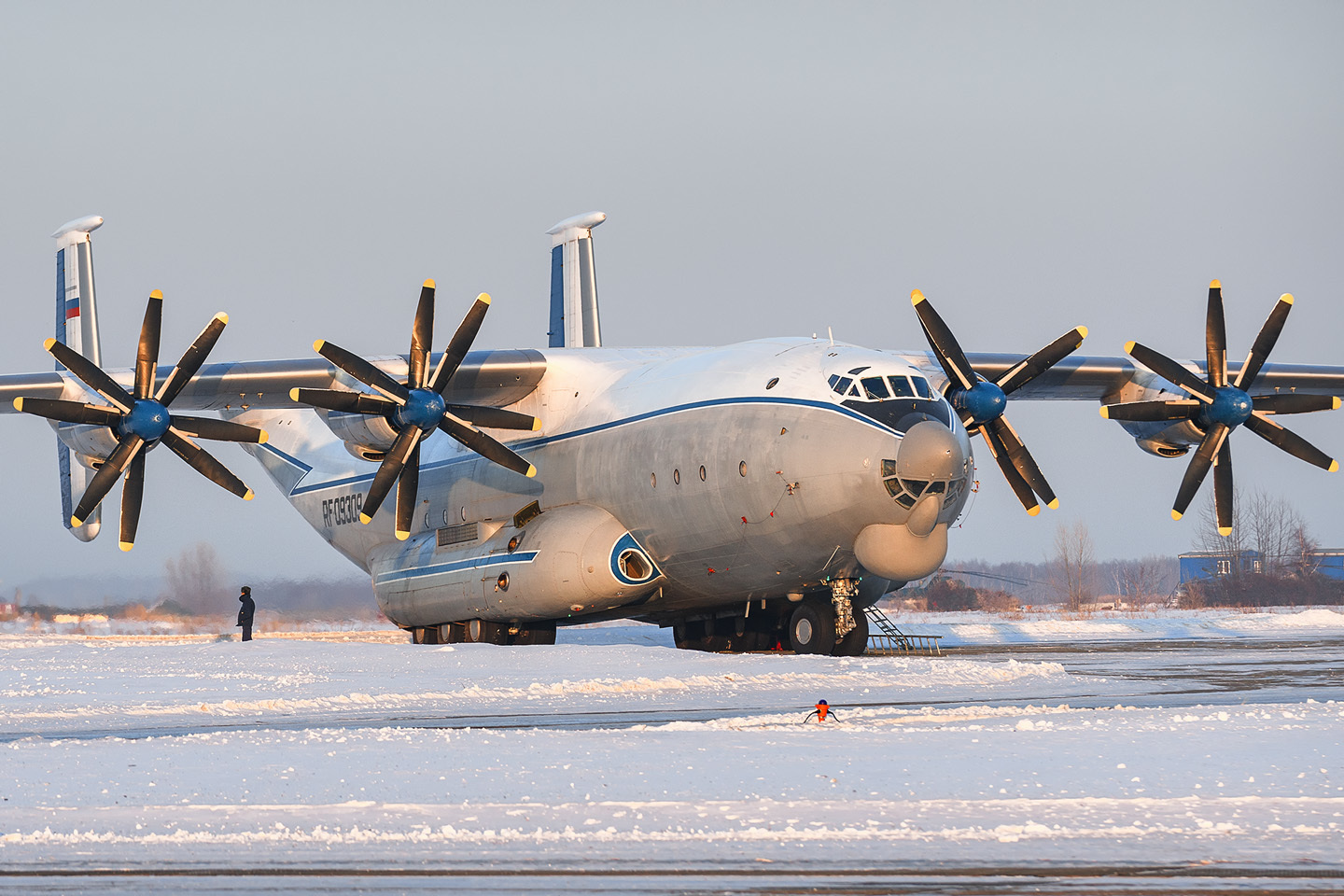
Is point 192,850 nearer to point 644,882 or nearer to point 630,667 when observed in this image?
point 644,882

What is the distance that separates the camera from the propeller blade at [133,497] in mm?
19969

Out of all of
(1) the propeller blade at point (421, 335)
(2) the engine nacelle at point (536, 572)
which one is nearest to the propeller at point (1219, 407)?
(2) the engine nacelle at point (536, 572)

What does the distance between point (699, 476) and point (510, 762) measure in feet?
35.9

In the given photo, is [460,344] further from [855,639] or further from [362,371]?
[855,639]

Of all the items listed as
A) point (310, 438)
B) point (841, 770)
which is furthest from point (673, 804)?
point (310, 438)

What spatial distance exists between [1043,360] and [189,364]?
41.0 feet

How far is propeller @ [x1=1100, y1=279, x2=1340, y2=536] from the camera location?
72.4 ft

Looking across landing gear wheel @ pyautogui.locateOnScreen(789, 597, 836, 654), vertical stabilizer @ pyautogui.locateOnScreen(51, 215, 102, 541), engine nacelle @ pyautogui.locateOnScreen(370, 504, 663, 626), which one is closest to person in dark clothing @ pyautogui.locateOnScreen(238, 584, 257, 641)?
vertical stabilizer @ pyautogui.locateOnScreen(51, 215, 102, 541)

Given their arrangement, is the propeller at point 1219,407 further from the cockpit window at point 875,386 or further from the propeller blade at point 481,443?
the propeller blade at point 481,443

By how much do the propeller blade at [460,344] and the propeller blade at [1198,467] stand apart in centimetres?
1088

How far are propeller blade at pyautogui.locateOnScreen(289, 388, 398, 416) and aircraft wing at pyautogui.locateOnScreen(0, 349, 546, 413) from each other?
3.36 feet

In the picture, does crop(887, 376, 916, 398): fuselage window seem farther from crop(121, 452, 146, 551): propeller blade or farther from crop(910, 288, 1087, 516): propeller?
crop(121, 452, 146, 551): propeller blade

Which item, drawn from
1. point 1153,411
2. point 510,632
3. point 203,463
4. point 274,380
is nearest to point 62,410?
point 203,463

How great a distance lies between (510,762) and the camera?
29.3ft
